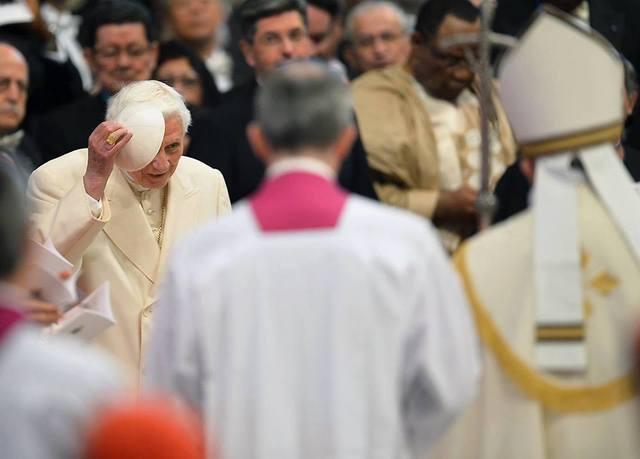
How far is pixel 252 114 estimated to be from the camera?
34.0 ft

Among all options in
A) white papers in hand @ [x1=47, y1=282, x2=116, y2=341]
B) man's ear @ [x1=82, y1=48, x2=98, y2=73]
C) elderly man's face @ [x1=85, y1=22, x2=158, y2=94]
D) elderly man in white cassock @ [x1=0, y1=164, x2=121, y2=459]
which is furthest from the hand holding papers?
man's ear @ [x1=82, y1=48, x2=98, y2=73]

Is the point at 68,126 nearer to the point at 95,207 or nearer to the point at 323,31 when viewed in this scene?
the point at 323,31

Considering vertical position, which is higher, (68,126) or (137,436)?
(137,436)

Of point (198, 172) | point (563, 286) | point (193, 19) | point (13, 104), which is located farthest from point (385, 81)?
point (563, 286)

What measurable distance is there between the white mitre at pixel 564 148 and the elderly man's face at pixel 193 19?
6.21m

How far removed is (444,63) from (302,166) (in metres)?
4.43

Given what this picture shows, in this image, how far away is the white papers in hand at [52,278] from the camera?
718 centimetres

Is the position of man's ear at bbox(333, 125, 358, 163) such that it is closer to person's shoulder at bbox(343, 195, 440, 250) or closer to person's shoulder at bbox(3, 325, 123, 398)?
person's shoulder at bbox(343, 195, 440, 250)

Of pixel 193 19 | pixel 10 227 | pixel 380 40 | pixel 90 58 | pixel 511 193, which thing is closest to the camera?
pixel 10 227

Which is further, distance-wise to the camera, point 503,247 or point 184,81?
point 184,81

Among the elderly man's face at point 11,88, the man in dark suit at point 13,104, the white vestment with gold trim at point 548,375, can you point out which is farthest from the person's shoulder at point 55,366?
the elderly man's face at point 11,88

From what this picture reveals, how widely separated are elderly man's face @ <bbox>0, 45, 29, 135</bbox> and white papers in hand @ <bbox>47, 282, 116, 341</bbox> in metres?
2.57

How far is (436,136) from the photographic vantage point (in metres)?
9.88

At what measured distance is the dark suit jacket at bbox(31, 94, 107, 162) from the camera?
34.0 feet
